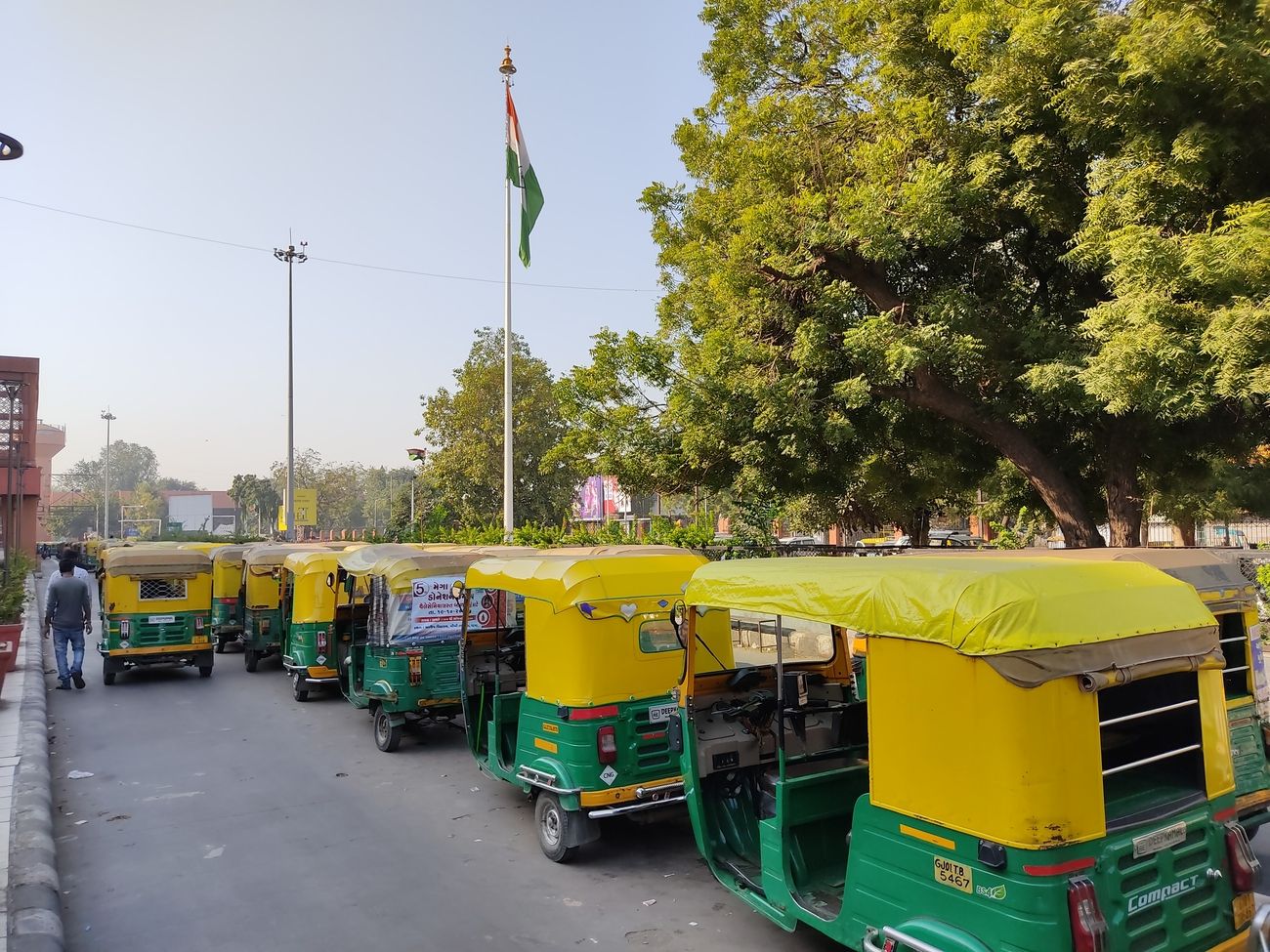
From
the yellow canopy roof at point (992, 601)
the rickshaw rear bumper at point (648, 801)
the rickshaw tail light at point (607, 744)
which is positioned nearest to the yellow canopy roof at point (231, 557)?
the rickshaw tail light at point (607, 744)

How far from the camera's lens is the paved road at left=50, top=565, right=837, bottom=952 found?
548cm

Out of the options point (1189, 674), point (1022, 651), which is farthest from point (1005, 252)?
point (1022, 651)

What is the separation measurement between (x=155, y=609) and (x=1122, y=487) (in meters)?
16.3

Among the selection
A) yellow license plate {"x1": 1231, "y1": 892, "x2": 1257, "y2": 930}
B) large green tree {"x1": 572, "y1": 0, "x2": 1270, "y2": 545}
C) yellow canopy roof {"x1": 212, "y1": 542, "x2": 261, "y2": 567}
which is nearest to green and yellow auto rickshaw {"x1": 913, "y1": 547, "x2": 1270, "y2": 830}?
yellow license plate {"x1": 1231, "y1": 892, "x2": 1257, "y2": 930}

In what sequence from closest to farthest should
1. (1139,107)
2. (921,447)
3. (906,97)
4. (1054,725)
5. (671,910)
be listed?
(1054,725) < (671,910) < (1139,107) < (906,97) < (921,447)

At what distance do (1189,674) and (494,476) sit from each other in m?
29.0

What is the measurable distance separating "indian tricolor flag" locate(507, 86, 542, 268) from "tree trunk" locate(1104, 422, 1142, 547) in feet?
46.9

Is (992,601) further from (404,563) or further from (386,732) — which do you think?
(386,732)

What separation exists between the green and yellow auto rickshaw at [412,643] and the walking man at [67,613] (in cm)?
612

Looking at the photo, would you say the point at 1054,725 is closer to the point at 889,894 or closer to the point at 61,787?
the point at 889,894

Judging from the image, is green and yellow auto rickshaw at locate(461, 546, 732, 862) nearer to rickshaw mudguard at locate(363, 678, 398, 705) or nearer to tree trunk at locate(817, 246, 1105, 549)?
rickshaw mudguard at locate(363, 678, 398, 705)

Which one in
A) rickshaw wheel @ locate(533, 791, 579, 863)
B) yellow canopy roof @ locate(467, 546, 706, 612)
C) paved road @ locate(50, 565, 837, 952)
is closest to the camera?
paved road @ locate(50, 565, 837, 952)

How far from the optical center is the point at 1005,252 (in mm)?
15047

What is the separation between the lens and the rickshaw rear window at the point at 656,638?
6.82m
